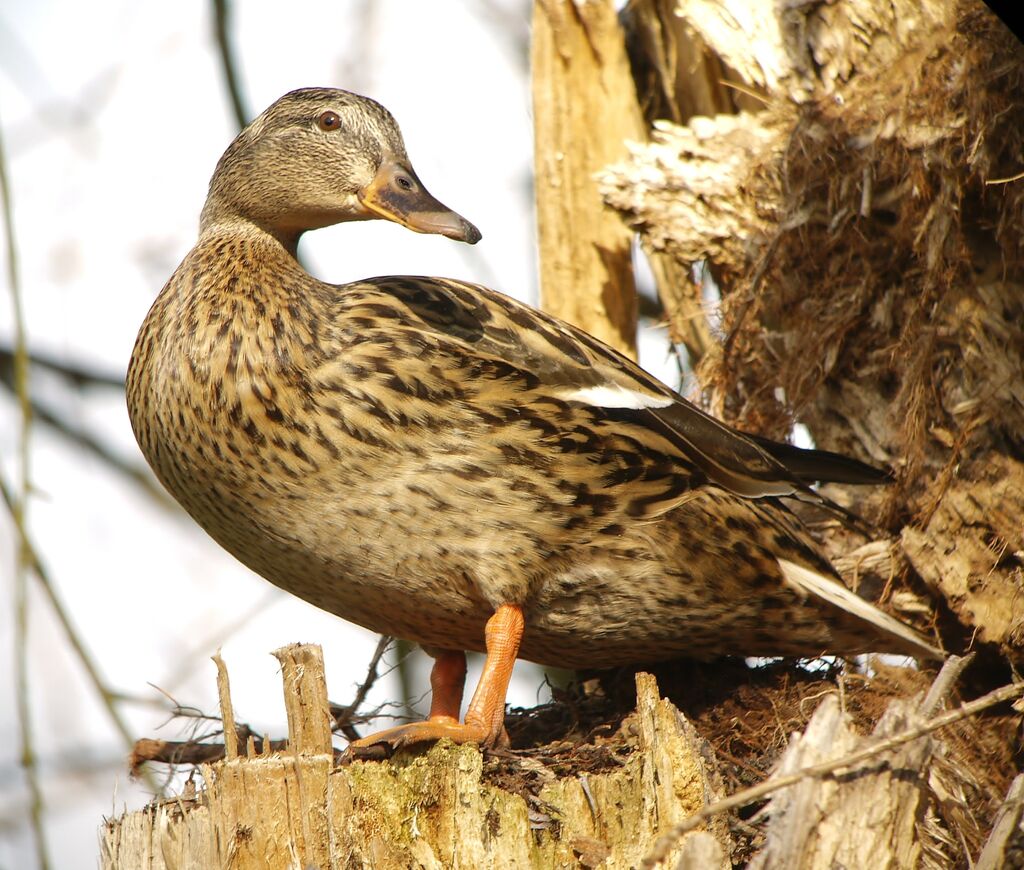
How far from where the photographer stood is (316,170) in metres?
4.20

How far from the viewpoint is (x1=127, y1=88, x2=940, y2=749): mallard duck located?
350 centimetres

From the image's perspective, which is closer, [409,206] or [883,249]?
[409,206]

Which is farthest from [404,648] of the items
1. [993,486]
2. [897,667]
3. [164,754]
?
[993,486]

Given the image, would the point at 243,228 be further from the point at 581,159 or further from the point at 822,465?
the point at 822,465

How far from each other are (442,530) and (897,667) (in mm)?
1809

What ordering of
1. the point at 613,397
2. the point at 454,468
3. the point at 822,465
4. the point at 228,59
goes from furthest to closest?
the point at 228,59, the point at 822,465, the point at 613,397, the point at 454,468

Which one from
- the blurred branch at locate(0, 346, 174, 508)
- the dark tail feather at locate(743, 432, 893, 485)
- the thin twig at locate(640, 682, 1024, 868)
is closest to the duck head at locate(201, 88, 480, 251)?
the dark tail feather at locate(743, 432, 893, 485)

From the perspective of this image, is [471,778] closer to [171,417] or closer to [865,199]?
[171,417]

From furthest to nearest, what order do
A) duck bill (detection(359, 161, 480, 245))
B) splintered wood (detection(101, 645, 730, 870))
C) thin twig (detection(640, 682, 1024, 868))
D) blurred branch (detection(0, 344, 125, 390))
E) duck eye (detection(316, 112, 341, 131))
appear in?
blurred branch (detection(0, 344, 125, 390)), duck eye (detection(316, 112, 341, 131)), duck bill (detection(359, 161, 480, 245)), splintered wood (detection(101, 645, 730, 870)), thin twig (detection(640, 682, 1024, 868))

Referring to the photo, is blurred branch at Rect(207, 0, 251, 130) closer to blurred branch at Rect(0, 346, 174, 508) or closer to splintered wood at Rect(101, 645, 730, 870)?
blurred branch at Rect(0, 346, 174, 508)

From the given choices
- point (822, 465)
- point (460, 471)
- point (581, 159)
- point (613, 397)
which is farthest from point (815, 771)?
point (581, 159)

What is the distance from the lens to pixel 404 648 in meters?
5.94

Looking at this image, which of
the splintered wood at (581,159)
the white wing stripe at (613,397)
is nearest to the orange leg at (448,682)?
the white wing stripe at (613,397)

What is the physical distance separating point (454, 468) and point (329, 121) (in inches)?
55.2
